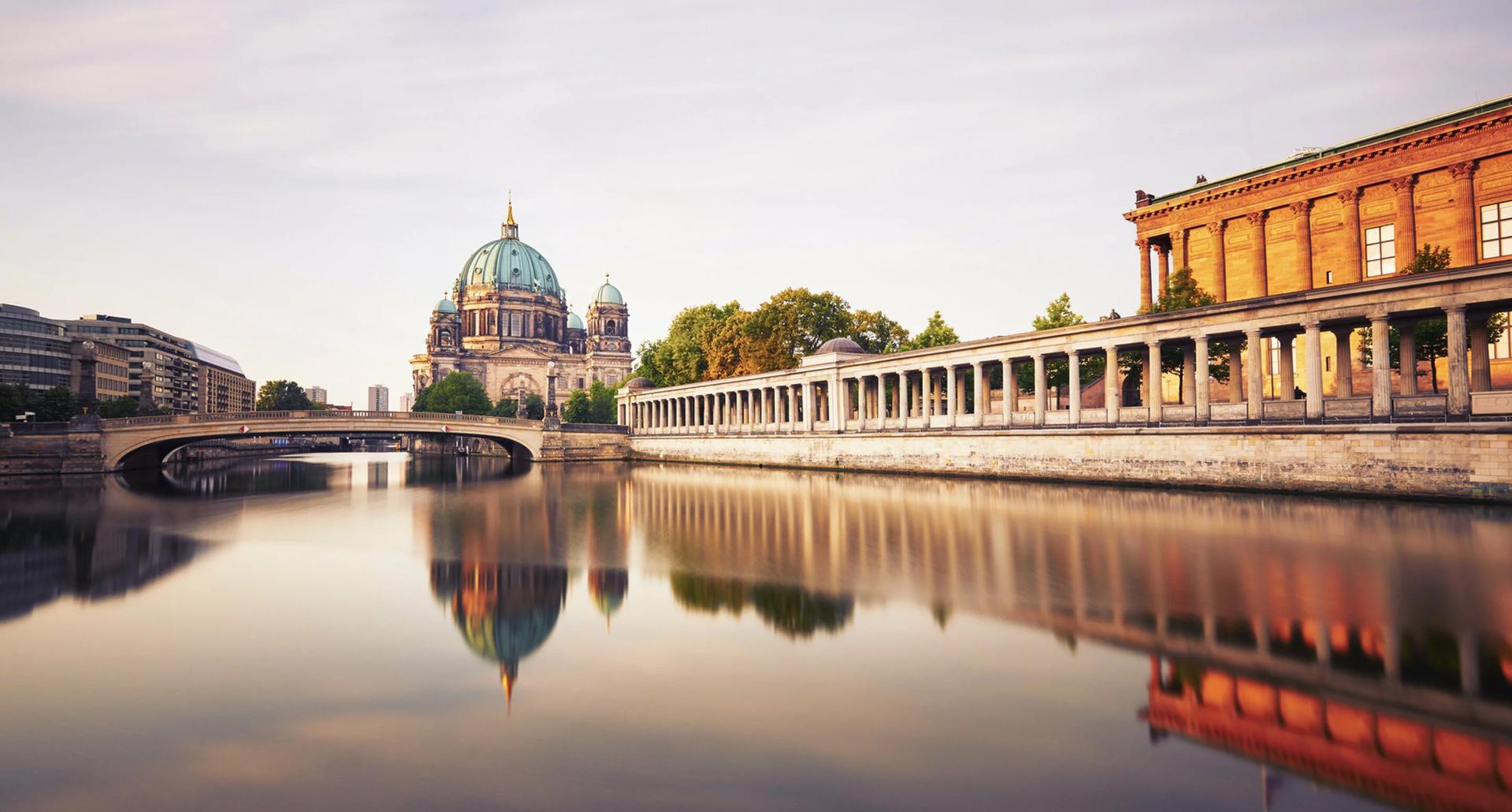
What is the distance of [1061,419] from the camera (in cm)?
4138

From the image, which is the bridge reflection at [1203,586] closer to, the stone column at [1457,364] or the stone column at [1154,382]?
the stone column at [1457,364]

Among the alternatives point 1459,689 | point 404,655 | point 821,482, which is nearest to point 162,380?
point 821,482

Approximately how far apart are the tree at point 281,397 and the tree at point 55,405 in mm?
92129

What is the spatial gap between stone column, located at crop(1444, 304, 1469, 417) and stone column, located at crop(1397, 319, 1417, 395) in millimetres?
3528

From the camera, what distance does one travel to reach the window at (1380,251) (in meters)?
43.8

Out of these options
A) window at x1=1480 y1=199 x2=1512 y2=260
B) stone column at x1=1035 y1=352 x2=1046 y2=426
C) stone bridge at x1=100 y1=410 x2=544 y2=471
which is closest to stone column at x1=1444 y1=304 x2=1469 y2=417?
window at x1=1480 y1=199 x2=1512 y2=260

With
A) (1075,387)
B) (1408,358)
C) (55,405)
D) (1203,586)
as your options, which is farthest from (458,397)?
(1203,586)

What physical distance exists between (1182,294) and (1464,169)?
13476 mm

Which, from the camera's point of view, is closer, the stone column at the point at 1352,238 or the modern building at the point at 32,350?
the stone column at the point at 1352,238

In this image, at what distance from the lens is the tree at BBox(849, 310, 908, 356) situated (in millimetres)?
78438

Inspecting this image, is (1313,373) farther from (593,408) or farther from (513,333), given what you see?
(513,333)

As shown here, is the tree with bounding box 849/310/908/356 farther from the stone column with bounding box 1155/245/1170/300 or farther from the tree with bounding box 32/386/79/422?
the tree with bounding box 32/386/79/422

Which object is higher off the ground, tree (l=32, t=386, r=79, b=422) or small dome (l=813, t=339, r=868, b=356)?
small dome (l=813, t=339, r=868, b=356)

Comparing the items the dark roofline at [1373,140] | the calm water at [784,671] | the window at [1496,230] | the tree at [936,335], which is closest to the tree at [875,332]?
the tree at [936,335]
